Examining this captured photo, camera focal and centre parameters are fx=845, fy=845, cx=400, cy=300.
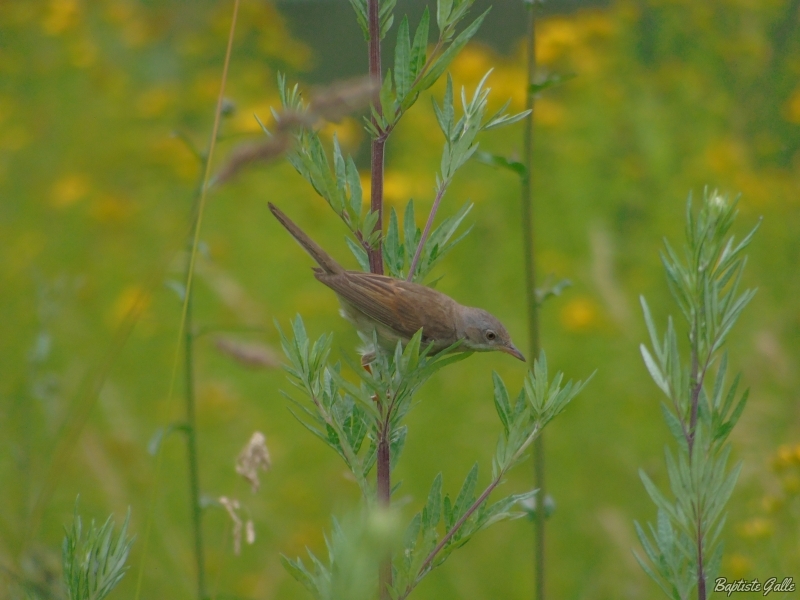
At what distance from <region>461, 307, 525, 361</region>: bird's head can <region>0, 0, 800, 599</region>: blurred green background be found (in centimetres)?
77

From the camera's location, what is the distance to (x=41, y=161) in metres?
6.38

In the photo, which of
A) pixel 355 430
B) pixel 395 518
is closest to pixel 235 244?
pixel 355 430

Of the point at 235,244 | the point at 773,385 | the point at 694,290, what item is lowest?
the point at 773,385

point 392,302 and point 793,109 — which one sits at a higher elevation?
point 793,109

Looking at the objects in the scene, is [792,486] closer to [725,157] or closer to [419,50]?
[419,50]

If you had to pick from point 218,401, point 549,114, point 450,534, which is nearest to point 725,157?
point 549,114

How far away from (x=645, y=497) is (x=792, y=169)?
2750 mm

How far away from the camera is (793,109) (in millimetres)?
5266

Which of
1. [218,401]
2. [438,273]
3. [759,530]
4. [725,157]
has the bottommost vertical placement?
[218,401]

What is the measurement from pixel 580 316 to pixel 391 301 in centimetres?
216

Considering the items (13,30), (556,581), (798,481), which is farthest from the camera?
(13,30)

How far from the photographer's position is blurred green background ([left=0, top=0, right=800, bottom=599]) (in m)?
3.62

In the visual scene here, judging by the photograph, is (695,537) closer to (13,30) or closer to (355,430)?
(355,430)

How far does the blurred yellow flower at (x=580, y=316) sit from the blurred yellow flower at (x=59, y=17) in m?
4.61
